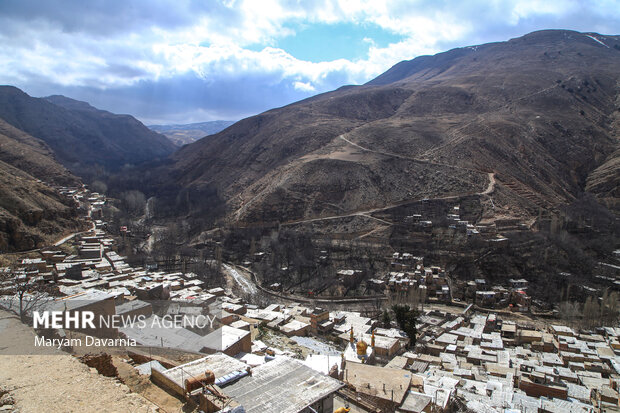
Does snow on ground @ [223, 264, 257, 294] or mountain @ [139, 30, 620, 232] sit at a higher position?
mountain @ [139, 30, 620, 232]

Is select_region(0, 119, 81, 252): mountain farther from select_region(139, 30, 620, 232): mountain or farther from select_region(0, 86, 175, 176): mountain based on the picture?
select_region(0, 86, 175, 176): mountain

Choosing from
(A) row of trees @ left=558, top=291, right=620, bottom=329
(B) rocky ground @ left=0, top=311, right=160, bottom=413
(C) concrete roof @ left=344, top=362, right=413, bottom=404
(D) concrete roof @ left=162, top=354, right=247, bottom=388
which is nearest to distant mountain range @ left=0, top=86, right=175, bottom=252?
(B) rocky ground @ left=0, top=311, right=160, bottom=413

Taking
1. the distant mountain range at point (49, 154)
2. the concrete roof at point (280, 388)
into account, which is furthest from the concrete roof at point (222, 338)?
the distant mountain range at point (49, 154)

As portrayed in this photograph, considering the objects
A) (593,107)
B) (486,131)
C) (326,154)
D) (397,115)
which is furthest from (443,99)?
(326,154)

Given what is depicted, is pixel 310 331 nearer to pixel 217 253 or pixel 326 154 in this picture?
pixel 217 253

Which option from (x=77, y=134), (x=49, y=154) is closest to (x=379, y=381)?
(x=49, y=154)

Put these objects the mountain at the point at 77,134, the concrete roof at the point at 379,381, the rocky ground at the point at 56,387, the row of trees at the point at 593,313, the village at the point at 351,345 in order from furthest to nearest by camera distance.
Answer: the mountain at the point at 77,134
the row of trees at the point at 593,313
the concrete roof at the point at 379,381
the village at the point at 351,345
the rocky ground at the point at 56,387

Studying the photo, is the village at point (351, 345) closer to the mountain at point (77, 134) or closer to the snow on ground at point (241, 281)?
the snow on ground at point (241, 281)
